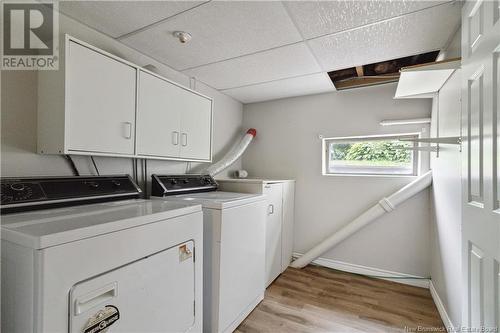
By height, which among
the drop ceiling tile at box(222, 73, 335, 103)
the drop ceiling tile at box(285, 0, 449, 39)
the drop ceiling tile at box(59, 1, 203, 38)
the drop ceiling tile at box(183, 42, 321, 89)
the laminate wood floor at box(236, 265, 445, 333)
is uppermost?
the drop ceiling tile at box(59, 1, 203, 38)

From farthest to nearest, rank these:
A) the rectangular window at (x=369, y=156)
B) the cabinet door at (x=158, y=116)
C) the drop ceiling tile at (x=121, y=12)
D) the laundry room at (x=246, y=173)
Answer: the rectangular window at (x=369, y=156), the cabinet door at (x=158, y=116), the drop ceiling tile at (x=121, y=12), the laundry room at (x=246, y=173)

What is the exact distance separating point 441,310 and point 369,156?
1.54 metres

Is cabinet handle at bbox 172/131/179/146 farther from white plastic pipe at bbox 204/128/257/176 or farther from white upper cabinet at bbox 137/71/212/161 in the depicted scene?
white plastic pipe at bbox 204/128/257/176

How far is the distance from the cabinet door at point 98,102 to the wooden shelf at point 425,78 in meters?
1.92

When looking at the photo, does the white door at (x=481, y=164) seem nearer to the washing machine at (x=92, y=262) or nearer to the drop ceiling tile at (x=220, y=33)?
the drop ceiling tile at (x=220, y=33)

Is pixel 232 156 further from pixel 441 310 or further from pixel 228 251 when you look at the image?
pixel 441 310

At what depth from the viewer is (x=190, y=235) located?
4.25ft

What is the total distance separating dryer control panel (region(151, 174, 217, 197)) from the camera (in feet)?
5.98

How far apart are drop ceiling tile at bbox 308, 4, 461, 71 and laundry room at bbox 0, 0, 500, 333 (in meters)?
0.02

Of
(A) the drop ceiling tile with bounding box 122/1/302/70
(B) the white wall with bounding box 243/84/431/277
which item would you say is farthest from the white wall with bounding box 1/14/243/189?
(B) the white wall with bounding box 243/84/431/277

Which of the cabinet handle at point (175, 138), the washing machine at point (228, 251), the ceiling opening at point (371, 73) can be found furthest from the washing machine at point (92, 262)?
the ceiling opening at point (371, 73)

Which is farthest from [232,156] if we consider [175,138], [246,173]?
[175,138]

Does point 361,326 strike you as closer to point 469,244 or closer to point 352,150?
point 469,244

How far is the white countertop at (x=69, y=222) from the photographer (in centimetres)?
74
